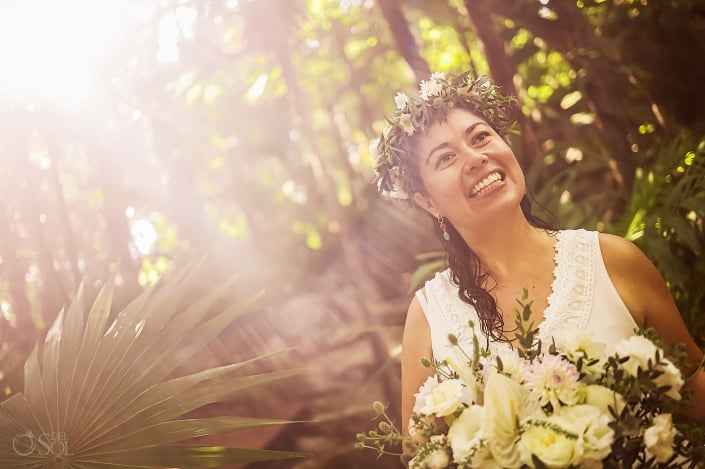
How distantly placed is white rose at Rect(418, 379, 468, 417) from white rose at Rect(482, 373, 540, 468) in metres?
0.11

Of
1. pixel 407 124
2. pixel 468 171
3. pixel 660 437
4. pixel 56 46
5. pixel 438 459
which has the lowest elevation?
pixel 660 437

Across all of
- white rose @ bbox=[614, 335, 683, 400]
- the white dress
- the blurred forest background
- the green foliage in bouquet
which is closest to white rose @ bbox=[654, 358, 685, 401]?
white rose @ bbox=[614, 335, 683, 400]

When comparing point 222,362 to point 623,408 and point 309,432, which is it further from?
point 623,408

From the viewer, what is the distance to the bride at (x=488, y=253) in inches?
75.0

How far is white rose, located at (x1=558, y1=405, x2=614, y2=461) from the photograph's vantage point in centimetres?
124

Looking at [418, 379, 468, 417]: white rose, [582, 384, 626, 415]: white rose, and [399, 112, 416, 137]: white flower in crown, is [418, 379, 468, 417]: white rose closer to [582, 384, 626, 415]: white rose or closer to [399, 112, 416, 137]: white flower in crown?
[582, 384, 626, 415]: white rose

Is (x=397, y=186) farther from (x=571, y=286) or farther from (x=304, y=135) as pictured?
(x=304, y=135)

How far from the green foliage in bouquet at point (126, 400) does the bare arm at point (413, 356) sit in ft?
1.24

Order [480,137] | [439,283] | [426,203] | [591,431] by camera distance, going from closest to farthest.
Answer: [591,431], [480,137], [426,203], [439,283]

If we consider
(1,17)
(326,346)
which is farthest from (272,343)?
(1,17)

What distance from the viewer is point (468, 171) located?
1.94m

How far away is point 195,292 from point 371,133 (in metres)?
4.67

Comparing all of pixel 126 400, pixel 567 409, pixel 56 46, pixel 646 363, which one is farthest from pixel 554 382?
pixel 56 46

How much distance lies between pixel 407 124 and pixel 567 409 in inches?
40.8
